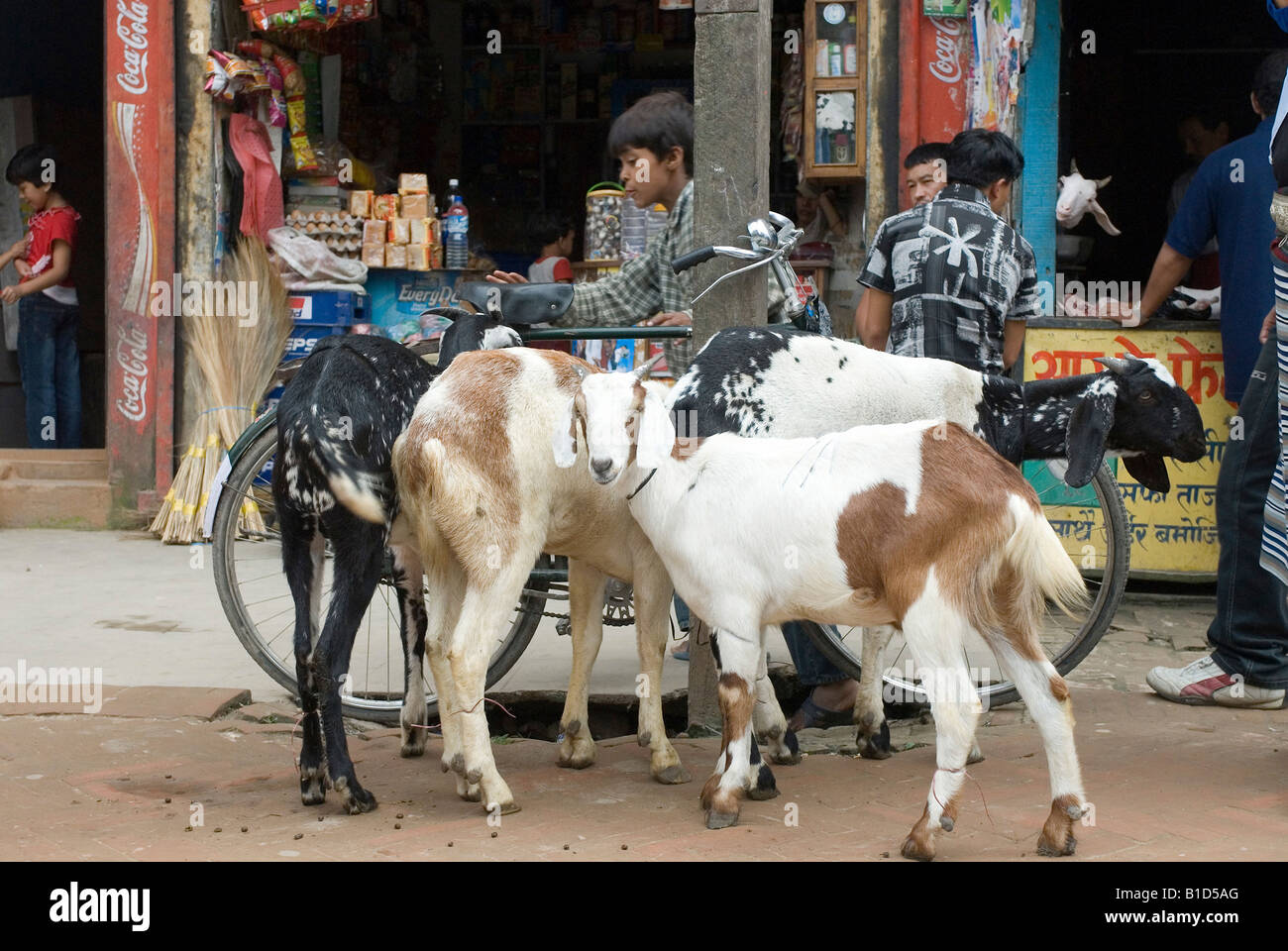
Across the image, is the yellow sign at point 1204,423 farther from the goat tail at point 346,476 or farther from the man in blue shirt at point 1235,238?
the goat tail at point 346,476

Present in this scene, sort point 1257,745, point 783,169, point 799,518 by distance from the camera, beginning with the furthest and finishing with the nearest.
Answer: point 783,169 < point 1257,745 < point 799,518

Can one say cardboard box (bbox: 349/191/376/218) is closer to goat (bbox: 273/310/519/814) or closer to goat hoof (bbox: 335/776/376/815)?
goat (bbox: 273/310/519/814)

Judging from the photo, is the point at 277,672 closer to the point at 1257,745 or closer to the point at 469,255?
the point at 1257,745

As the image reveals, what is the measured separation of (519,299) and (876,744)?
1.83 m

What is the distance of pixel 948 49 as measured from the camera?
7.13 meters

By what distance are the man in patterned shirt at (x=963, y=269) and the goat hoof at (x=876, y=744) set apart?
1.21 metres

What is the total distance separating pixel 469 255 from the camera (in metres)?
8.62

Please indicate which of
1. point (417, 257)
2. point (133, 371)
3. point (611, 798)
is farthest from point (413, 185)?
point (611, 798)

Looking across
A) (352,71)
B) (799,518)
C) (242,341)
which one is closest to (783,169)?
(352,71)

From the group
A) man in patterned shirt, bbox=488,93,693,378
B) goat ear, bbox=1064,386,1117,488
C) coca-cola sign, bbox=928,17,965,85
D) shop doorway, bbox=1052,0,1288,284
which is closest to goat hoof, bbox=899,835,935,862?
goat ear, bbox=1064,386,1117,488

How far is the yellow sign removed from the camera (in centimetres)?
643

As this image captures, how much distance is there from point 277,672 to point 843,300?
4193 millimetres

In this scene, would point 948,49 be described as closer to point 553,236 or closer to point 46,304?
point 553,236
